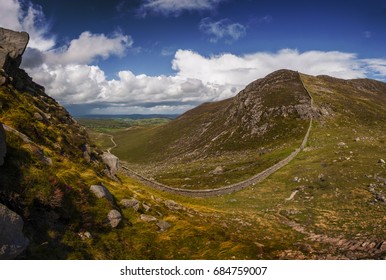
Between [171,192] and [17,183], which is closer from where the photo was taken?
[17,183]

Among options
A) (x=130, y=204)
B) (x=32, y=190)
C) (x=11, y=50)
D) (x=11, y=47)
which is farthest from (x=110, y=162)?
(x=32, y=190)

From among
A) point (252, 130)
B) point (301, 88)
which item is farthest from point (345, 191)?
point (301, 88)

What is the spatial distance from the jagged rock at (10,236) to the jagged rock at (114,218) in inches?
348

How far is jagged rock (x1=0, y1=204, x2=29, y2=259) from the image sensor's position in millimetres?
16656

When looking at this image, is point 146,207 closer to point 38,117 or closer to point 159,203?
point 159,203

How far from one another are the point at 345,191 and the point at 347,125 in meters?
72.9

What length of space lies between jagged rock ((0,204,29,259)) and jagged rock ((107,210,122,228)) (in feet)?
29.0

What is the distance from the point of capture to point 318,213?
149 feet

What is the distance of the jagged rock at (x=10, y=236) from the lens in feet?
54.6

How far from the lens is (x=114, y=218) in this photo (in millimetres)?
27016

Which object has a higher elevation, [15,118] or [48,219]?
[15,118]

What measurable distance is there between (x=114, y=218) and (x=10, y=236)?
1045cm

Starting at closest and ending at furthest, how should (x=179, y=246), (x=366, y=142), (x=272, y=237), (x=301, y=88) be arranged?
(x=179, y=246)
(x=272, y=237)
(x=366, y=142)
(x=301, y=88)

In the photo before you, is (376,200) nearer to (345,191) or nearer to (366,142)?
(345,191)
